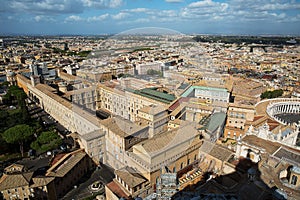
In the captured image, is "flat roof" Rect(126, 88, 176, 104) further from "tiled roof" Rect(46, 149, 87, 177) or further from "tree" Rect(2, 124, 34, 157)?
"tree" Rect(2, 124, 34, 157)

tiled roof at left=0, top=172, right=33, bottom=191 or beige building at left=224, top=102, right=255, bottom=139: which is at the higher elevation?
beige building at left=224, top=102, right=255, bottom=139

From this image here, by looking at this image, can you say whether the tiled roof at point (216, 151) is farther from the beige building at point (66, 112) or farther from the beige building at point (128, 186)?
the beige building at point (66, 112)

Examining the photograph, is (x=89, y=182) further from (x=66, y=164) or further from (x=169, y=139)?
(x=169, y=139)

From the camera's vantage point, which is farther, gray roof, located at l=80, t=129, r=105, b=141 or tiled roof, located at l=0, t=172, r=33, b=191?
gray roof, located at l=80, t=129, r=105, b=141


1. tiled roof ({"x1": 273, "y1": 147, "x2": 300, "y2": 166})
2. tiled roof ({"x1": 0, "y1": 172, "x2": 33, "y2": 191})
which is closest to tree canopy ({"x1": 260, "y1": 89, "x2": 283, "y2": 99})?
tiled roof ({"x1": 273, "y1": 147, "x2": 300, "y2": 166})

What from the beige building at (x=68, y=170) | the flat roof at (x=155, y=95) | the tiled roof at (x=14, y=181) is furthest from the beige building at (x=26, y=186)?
the flat roof at (x=155, y=95)

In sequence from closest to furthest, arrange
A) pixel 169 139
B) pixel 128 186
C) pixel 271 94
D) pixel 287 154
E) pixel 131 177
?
pixel 169 139
pixel 287 154
pixel 128 186
pixel 131 177
pixel 271 94

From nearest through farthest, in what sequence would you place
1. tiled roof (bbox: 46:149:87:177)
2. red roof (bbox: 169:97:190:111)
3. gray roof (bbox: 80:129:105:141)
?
red roof (bbox: 169:97:190:111) < tiled roof (bbox: 46:149:87:177) < gray roof (bbox: 80:129:105:141)

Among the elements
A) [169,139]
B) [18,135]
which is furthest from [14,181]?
[169,139]

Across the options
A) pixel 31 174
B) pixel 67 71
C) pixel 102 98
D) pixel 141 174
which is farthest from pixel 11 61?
pixel 141 174
